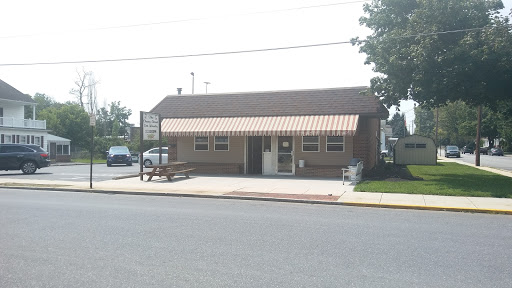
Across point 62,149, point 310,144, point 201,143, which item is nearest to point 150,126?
point 201,143

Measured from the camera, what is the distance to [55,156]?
43.6 m

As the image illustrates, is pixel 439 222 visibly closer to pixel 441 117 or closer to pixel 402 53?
pixel 402 53

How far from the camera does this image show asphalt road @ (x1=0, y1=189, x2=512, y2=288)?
5.17m

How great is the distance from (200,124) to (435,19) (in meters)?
11.8

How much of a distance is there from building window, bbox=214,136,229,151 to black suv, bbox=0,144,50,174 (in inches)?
393

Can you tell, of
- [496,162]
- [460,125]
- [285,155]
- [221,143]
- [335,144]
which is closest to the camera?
[335,144]

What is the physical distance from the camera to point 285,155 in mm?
20594

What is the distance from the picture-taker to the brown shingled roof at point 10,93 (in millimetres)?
38625

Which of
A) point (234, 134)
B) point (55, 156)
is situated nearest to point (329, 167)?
point (234, 134)

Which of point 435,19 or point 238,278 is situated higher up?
point 435,19

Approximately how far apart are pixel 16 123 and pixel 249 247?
128ft

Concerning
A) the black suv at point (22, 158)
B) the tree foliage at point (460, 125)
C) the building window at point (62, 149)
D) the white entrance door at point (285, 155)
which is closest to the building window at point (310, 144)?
the white entrance door at point (285, 155)

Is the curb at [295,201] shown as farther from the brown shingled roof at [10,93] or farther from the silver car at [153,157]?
the brown shingled roof at [10,93]

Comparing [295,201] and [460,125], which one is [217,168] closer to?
[295,201]
